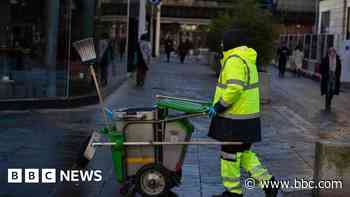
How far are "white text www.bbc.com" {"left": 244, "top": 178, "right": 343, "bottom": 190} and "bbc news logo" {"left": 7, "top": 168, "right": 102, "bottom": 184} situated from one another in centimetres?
181

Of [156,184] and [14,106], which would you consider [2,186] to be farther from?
[14,106]

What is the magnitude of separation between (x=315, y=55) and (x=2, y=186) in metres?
32.9

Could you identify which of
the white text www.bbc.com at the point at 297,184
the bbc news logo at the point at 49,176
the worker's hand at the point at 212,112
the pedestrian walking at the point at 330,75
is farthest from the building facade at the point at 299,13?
the worker's hand at the point at 212,112

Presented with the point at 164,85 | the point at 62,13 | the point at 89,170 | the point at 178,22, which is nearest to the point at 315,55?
the point at 164,85

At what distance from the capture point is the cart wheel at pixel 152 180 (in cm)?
739

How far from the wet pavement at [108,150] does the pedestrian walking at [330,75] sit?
1.51 ft

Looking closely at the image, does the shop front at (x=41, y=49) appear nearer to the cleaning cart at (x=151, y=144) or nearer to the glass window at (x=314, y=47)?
the cleaning cart at (x=151, y=144)

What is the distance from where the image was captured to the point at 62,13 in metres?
16.3

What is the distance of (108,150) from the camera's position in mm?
10734

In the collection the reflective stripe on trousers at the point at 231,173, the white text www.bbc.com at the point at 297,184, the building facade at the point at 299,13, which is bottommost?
the white text www.bbc.com at the point at 297,184

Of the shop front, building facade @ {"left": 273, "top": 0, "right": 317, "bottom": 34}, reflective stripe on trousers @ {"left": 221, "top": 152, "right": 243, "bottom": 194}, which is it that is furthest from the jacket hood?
building facade @ {"left": 273, "top": 0, "right": 317, "bottom": 34}

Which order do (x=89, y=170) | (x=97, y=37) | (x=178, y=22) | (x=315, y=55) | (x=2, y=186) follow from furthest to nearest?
(x=178, y=22), (x=315, y=55), (x=97, y=37), (x=89, y=170), (x=2, y=186)

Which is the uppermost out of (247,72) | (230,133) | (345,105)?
(247,72)

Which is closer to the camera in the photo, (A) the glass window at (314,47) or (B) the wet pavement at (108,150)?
(B) the wet pavement at (108,150)
